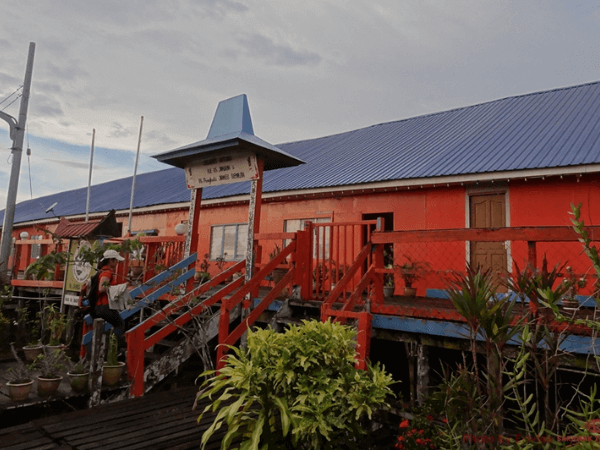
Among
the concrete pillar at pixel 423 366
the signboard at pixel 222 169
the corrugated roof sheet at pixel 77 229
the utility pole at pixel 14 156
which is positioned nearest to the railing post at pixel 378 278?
the concrete pillar at pixel 423 366

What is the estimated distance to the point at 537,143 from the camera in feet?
31.1

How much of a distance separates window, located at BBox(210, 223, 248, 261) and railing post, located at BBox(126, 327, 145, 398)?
7344 mm

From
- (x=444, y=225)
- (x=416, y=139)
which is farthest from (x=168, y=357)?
(x=416, y=139)

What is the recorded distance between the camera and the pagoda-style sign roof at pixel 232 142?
7.48 m

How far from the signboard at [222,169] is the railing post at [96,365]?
3.39 metres

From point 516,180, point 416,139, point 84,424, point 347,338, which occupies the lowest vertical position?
point 84,424

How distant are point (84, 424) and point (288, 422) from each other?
2.40 m

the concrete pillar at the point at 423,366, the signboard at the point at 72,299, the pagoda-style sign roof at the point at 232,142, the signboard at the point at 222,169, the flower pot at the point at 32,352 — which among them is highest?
the pagoda-style sign roof at the point at 232,142

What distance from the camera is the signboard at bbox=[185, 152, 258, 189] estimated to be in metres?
7.65

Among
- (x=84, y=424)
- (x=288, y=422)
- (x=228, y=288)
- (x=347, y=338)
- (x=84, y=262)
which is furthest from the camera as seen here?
(x=84, y=262)

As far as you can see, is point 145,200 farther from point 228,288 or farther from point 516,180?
point 516,180

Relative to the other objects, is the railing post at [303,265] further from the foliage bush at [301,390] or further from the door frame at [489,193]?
→ the door frame at [489,193]

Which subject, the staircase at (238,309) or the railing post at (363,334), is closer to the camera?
the railing post at (363,334)

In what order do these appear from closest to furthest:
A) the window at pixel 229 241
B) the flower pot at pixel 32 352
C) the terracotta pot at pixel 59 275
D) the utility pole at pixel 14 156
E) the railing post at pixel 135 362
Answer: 1. the railing post at pixel 135 362
2. the flower pot at pixel 32 352
3. the terracotta pot at pixel 59 275
4. the utility pole at pixel 14 156
5. the window at pixel 229 241
